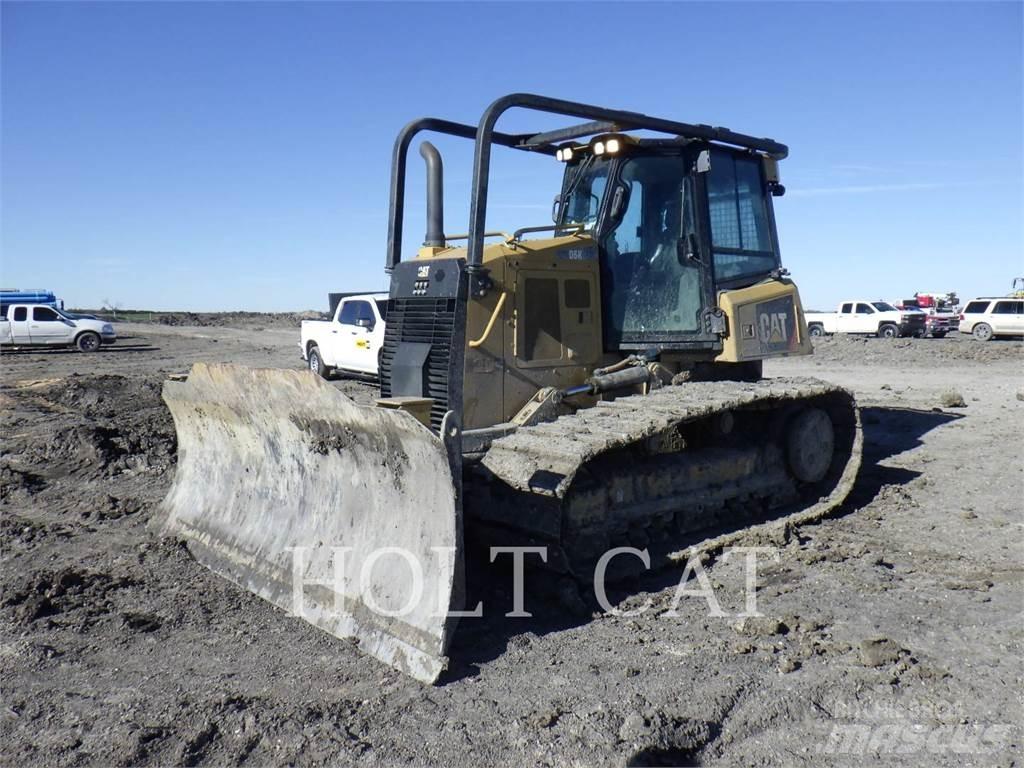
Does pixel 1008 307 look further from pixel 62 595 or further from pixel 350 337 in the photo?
pixel 62 595

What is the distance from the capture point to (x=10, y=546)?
21.3ft

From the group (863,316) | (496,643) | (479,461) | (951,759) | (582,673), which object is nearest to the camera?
(951,759)

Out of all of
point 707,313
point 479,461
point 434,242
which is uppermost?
point 434,242

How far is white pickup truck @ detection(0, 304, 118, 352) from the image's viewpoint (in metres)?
28.7

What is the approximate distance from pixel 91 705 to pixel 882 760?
130 inches

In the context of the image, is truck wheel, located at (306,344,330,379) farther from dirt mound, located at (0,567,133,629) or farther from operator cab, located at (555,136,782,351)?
dirt mound, located at (0,567,133,629)

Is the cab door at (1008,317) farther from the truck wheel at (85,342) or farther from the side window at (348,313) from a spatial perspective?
the truck wheel at (85,342)

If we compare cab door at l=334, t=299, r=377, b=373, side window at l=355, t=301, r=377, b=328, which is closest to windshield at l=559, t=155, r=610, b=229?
cab door at l=334, t=299, r=377, b=373

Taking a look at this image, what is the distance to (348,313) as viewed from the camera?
58.7 ft

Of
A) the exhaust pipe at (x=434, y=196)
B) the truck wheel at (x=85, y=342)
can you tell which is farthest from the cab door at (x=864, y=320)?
the exhaust pipe at (x=434, y=196)

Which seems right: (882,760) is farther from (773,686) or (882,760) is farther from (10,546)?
(10,546)

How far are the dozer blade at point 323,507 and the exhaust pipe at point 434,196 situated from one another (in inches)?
63.9

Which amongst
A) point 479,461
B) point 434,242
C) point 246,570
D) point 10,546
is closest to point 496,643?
point 479,461

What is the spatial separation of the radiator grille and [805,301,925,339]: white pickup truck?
27.9 metres
